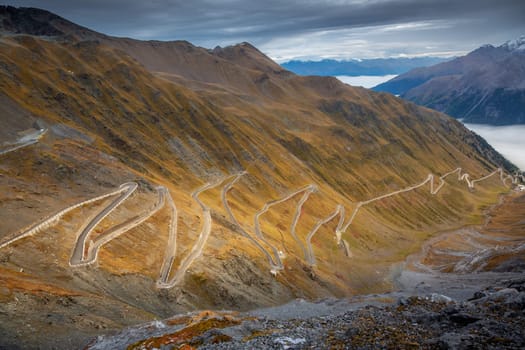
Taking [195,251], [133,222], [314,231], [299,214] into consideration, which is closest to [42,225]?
[133,222]

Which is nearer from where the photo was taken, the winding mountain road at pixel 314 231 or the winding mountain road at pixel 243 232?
the winding mountain road at pixel 243 232

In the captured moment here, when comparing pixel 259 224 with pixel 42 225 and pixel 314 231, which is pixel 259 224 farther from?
pixel 42 225

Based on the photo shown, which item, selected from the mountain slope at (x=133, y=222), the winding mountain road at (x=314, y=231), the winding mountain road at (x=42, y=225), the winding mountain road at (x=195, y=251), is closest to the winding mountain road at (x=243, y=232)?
the mountain slope at (x=133, y=222)

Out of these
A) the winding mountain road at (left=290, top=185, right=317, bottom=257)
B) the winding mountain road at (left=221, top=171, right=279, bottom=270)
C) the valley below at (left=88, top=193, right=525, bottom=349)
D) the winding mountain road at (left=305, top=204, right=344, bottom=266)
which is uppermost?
the valley below at (left=88, top=193, right=525, bottom=349)

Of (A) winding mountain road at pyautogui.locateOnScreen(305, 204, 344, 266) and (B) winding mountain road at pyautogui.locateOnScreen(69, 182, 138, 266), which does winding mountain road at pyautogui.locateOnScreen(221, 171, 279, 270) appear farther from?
(B) winding mountain road at pyautogui.locateOnScreen(69, 182, 138, 266)

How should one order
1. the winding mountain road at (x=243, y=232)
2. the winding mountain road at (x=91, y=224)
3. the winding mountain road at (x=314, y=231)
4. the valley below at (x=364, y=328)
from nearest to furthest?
the valley below at (x=364, y=328) → the winding mountain road at (x=91, y=224) → the winding mountain road at (x=243, y=232) → the winding mountain road at (x=314, y=231)

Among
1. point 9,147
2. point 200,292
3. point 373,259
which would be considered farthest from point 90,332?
point 373,259

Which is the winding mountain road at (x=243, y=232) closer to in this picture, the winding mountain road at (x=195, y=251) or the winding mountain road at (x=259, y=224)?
the winding mountain road at (x=259, y=224)

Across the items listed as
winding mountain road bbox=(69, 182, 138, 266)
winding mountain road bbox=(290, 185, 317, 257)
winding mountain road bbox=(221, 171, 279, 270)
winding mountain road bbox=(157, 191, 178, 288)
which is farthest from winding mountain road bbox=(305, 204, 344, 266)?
winding mountain road bbox=(69, 182, 138, 266)

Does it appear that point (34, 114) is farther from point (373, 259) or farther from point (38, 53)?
point (373, 259)
